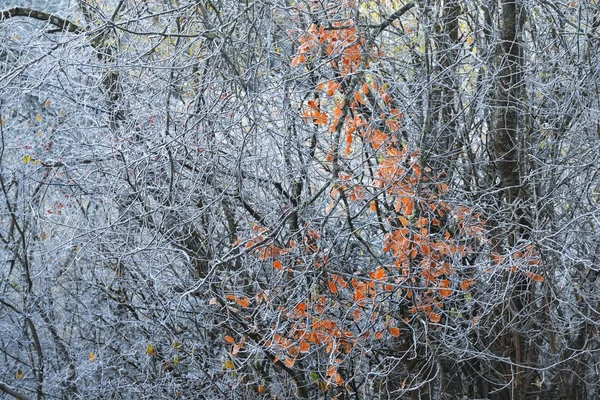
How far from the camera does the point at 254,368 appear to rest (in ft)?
16.5

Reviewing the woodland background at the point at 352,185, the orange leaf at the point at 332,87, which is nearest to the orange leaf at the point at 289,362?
the woodland background at the point at 352,185

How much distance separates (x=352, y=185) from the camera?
168 inches

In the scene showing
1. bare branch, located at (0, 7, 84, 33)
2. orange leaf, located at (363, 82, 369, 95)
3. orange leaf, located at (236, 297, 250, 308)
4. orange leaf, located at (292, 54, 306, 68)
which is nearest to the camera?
orange leaf, located at (292, 54, 306, 68)

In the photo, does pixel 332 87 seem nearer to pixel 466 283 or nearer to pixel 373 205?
pixel 373 205

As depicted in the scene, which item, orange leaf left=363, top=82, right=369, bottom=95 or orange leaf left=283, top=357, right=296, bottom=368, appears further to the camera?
orange leaf left=283, top=357, right=296, bottom=368

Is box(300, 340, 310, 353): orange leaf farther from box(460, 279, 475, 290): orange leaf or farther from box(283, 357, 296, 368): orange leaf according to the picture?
box(460, 279, 475, 290): orange leaf

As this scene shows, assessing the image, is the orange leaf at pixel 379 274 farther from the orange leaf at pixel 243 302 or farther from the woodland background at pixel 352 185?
the orange leaf at pixel 243 302

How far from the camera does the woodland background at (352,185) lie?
14.1 ft

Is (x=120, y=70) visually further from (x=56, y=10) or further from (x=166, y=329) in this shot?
(x=56, y=10)

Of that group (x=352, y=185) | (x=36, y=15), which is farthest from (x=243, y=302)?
(x=36, y=15)

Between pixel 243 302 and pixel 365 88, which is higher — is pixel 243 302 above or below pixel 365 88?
below

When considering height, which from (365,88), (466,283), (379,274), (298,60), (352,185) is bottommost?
(466,283)

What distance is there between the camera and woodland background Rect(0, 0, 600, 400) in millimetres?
4312

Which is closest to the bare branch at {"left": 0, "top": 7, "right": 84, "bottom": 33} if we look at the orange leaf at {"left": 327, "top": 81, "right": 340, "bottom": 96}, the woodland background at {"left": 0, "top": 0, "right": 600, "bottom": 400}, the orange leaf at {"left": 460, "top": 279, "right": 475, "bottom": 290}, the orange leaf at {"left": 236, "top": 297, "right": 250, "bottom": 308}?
the woodland background at {"left": 0, "top": 0, "right": 600, "bottom": 400}
